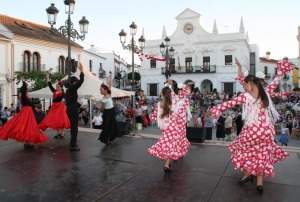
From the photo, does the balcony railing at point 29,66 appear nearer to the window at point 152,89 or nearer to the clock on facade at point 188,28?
the window at point 152,89

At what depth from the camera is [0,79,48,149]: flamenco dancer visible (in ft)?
20.2

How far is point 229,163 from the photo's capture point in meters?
5.35

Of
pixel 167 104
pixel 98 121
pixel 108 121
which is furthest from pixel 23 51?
pixel 167 104

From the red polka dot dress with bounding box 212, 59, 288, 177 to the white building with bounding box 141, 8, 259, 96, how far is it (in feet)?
115

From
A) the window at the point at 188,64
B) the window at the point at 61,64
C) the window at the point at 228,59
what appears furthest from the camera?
the window at the point at 188,64

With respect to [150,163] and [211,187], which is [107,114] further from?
[211,187]

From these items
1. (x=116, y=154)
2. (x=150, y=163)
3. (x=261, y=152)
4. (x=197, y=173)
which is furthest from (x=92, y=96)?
(x=261, y=152)

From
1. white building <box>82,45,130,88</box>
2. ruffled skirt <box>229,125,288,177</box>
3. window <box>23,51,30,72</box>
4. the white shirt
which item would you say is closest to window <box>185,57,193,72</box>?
white building <box>82,45,130,88</box>

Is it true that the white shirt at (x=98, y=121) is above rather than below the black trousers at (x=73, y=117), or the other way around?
below

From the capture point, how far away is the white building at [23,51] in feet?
78.0

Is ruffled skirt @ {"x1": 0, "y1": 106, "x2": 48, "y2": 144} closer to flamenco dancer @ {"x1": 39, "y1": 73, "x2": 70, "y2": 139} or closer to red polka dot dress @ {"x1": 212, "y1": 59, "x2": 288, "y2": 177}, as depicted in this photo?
Answer: flamenco dancer @ {"x1": 39, "y1": 73, "x2": 70, "y2": 139}

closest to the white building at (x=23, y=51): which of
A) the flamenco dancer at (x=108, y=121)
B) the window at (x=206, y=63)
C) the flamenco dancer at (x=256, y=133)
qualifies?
the window at (x=206, y=63)

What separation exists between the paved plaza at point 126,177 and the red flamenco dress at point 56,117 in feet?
3.22

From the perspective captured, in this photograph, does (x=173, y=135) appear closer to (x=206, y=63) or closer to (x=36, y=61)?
(x=36, y=61)
